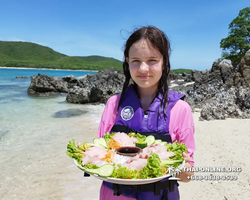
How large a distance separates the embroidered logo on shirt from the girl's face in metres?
0.30

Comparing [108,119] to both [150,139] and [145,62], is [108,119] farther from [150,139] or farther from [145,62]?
[145,62]

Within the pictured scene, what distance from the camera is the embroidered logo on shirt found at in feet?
7.12

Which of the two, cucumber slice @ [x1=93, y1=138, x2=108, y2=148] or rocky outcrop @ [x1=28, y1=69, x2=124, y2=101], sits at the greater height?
cucumber slice @ [x1=93, y1=138, x2=108, y2=148]

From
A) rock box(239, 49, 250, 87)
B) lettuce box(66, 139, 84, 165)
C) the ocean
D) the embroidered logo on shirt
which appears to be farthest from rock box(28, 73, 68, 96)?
lettuce box(66, 139, 84, 165)

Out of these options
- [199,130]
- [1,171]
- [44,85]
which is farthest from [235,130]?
[44,85]

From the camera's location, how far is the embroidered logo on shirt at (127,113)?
2170 millimetres

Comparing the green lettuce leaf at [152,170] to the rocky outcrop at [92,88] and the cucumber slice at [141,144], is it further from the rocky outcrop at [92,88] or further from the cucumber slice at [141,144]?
the rocky outcrop at [92,88]

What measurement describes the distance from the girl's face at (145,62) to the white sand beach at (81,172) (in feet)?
11.0

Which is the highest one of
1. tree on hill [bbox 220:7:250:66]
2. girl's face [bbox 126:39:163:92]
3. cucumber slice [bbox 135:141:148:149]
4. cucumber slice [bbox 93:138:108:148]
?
tree on hill [bbox 220:7:250:66]

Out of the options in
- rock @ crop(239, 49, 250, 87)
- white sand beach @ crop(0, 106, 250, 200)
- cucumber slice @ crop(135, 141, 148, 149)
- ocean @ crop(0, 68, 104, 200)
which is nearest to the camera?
cucumber slice @ crop(135, 141, 148, 149)

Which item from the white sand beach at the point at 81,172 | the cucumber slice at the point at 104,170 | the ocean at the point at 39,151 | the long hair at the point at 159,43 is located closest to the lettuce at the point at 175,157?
the cucumber slice at the point at 104,170

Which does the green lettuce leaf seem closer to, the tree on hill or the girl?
the girl

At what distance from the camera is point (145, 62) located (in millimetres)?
2059

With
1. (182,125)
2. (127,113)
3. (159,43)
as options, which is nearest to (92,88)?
(127,113)
